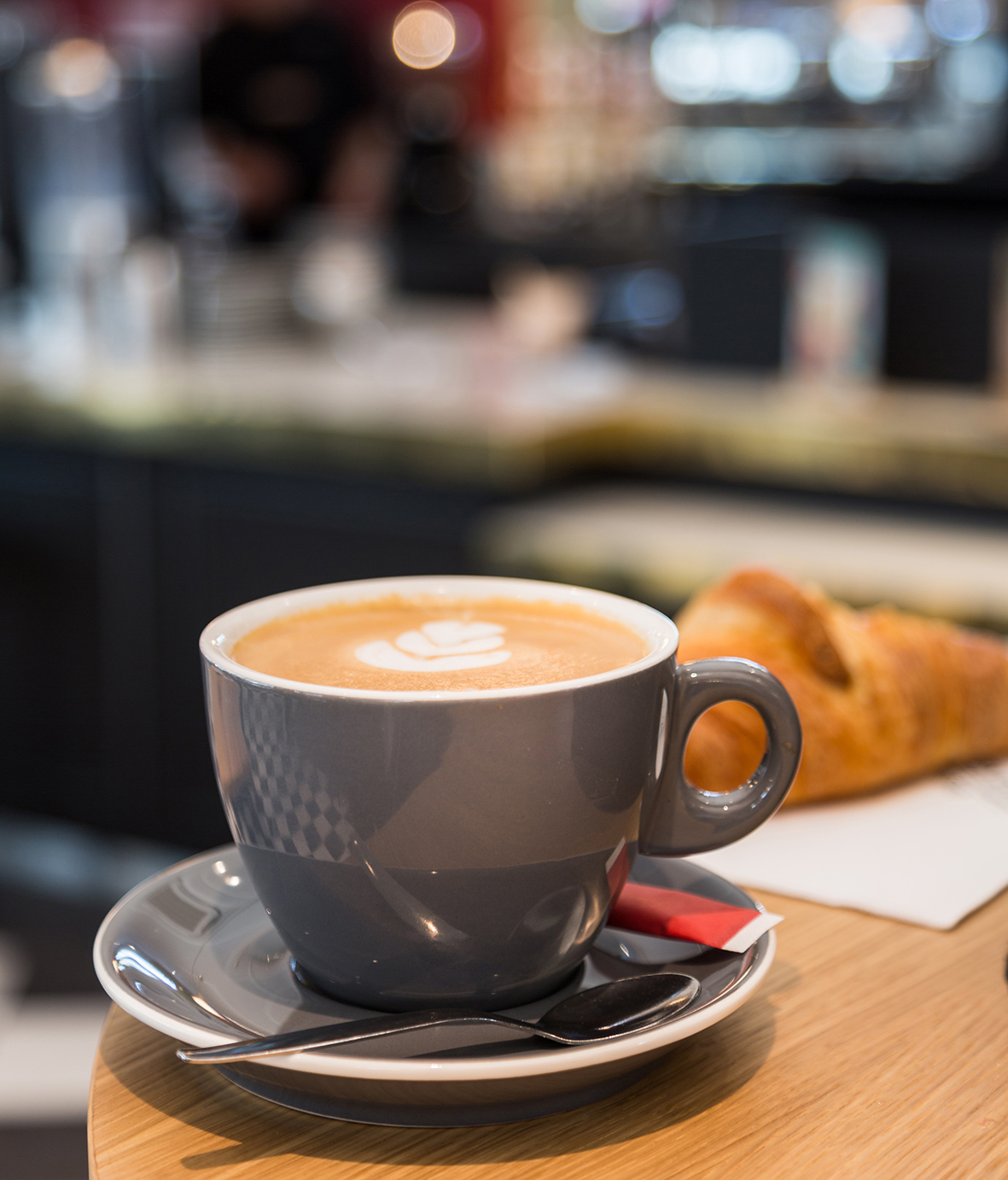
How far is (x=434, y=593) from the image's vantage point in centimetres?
55

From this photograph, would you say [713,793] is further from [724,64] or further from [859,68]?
[724,64]

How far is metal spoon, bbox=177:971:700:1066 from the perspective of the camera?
39 centimetres

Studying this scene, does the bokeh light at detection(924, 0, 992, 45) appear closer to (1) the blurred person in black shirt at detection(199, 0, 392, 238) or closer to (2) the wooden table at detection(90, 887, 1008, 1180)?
(1) the blurred person in black shirt at detection(199, 0, 392, 238)

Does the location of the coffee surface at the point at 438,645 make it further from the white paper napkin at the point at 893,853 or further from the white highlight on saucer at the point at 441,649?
the white paper napkin at the point at 893,853

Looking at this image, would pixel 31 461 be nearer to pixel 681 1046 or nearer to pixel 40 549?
pixel 40 549

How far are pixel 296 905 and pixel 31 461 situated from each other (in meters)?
2.66

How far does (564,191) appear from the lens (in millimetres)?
5543

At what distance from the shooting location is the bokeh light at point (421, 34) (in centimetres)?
714

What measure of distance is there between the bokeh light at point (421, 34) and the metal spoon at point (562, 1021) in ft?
24.0

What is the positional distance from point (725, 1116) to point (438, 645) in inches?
7.2

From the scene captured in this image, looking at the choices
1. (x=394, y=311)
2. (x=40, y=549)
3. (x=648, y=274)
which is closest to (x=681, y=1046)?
(x=40, y=549)

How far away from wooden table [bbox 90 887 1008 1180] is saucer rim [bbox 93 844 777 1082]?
0.02 meters

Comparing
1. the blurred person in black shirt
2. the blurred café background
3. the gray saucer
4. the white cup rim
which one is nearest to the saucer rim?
the gray saucer

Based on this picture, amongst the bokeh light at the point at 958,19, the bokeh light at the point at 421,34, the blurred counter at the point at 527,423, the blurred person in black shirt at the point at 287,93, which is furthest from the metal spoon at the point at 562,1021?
the bokeh light at the point at 421,34
